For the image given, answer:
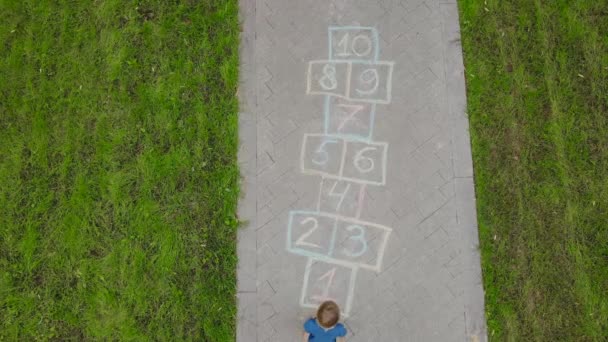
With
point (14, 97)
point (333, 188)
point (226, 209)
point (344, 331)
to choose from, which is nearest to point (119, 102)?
point (14, 97)

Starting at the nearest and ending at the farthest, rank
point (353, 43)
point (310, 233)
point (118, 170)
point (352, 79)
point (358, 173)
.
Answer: point (310, 233) → point (358, 173) → point (118, 170) → point (352, 79) → point (353, 43)

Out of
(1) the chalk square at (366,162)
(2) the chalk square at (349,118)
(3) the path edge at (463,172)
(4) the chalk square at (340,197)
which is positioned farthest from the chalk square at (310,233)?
(3) the path edge at (463,172)

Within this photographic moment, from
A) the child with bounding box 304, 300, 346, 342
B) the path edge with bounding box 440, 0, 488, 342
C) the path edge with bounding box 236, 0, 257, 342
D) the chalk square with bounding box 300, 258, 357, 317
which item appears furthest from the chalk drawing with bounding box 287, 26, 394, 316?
the path edge with bounding box 440, 0, 488, 342

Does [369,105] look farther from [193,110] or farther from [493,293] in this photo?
[493,293]

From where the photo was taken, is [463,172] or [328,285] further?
[463,172]

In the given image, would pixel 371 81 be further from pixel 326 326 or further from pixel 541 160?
pixel 326 326


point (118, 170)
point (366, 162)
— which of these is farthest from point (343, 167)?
point (118, 170)

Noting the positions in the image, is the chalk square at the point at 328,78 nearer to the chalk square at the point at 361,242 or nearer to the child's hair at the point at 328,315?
the chalk square at the point at 361,242
